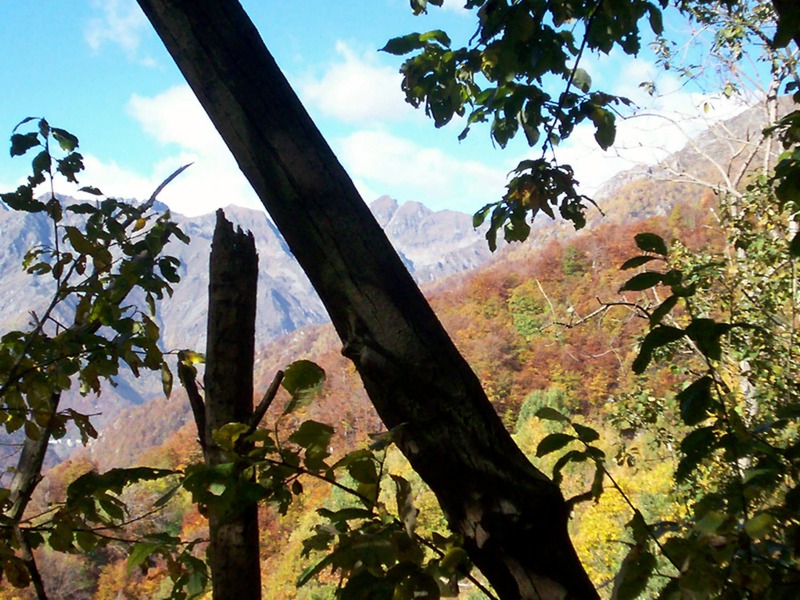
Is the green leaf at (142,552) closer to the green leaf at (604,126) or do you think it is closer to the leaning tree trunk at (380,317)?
the leaning tree trunk at (380,317)

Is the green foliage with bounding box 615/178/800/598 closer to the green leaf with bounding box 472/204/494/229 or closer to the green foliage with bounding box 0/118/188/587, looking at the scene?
the green leaf with bounding box 472/204/494/229

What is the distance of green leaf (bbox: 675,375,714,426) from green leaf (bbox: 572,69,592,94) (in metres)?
0.92

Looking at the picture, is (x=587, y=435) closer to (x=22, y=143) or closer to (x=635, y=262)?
(x=635, y=262)

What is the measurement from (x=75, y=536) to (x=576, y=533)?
1438 centimetres

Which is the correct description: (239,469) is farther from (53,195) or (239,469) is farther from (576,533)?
(576,533)

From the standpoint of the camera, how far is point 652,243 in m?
0.90

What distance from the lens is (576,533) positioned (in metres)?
13.7

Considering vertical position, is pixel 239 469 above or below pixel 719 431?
above

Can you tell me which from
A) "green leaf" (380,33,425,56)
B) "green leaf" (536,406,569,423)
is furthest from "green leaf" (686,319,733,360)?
"green leaf" (380,33,425,56)

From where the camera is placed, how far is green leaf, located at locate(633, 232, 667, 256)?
0.89 meters

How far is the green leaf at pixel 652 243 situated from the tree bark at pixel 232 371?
87cm

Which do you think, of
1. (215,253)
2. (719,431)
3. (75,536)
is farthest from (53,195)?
(719,431)

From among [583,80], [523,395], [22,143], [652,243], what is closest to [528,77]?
[583,80]

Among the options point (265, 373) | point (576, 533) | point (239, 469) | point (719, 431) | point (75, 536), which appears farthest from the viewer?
point (265, 373)
